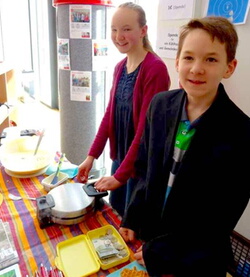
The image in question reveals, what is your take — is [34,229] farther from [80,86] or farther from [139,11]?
[80,86]

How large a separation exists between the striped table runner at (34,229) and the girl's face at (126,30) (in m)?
0.70

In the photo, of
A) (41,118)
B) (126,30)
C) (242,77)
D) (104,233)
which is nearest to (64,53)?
(126,30)

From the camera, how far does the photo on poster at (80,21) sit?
1.86 metres

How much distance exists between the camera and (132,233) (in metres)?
0.83

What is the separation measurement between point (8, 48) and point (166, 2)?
14.1 ft

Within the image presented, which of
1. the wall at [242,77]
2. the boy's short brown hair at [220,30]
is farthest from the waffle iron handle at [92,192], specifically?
the wall at [242,77]

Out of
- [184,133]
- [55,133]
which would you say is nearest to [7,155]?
[184,133]

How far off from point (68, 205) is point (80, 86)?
1357 mm

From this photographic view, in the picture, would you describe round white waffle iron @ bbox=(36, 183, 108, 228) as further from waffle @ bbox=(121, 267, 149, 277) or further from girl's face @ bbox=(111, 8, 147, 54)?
girl's face @ bbox=(111, 8, 147, 54)

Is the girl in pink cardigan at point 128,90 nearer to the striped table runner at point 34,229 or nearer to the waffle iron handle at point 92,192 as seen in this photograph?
the waffle iron handle at point 92,192

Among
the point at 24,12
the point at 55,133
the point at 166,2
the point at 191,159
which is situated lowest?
the point at 55,133

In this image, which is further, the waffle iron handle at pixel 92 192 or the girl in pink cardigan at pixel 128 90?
the girl in pink cardigan at pixel 128 90

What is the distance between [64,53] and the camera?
2016mm

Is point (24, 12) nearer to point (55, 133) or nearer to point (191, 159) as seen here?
point (55, 133)
